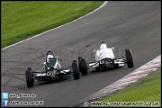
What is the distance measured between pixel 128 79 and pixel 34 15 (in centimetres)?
2129

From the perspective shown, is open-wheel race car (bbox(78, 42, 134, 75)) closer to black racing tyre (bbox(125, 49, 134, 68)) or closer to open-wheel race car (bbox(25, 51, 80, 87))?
black racing tyre (bbox(125, 49, 134, 68))

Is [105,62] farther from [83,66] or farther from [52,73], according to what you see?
[52,73]

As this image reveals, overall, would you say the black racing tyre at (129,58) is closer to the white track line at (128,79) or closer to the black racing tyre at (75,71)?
the white track line at (128,79)

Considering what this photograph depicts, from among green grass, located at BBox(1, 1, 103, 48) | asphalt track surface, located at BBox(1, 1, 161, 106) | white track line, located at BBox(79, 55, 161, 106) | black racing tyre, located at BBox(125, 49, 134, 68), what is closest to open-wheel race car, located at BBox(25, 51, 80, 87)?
asphalt track surface, located at BBox(1, 1, 161, 106)

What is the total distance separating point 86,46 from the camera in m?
23.6

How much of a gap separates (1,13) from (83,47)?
15962 mm

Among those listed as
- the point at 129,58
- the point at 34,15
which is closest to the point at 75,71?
the point at 129,58

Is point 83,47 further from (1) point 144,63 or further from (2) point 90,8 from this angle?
(2) point 90,8

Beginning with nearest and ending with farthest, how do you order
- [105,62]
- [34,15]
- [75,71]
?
[75,71]
[105,62]
[34,15]

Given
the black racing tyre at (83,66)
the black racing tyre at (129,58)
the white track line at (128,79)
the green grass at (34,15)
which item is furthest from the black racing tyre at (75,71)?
the green grass at (34,15)

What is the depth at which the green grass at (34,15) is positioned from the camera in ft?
96.5

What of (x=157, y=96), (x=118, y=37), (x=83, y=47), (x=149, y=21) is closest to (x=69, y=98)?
(x=157, y=96)

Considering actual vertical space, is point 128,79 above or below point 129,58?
below

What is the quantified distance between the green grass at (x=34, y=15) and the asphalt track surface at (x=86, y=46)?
1215mm
